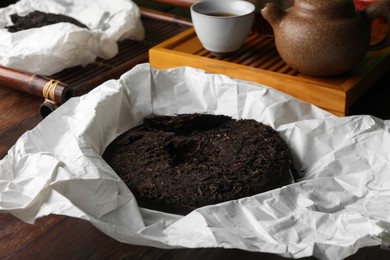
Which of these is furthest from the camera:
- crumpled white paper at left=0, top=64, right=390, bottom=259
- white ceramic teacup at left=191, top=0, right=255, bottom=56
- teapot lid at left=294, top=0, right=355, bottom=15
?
white ceramic teacup at left=191, top=0, right=255, bottom=56

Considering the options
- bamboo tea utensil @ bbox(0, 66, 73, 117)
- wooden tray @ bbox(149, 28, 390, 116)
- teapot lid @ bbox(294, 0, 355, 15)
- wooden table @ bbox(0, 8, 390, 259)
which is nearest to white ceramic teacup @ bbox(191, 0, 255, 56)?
wooden tray @ bbox(149, 28, 390, 116)

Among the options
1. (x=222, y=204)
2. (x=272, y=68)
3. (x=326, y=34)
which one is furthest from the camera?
(x=272, y=68)

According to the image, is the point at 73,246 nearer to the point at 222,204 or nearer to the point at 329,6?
the point at 222,204

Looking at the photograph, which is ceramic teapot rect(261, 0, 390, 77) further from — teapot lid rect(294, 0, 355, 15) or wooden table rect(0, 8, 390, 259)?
wooden table rect(0, 8, 390, 259)

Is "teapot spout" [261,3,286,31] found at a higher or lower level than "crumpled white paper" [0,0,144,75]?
higher

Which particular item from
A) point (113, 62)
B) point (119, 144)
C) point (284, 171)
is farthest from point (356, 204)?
point (113, 62)

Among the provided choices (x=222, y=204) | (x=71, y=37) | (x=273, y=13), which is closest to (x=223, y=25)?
(x=273, y=13)

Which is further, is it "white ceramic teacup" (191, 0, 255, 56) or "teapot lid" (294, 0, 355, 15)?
"white ceramic teacup" (191, 0, 255, 56)
